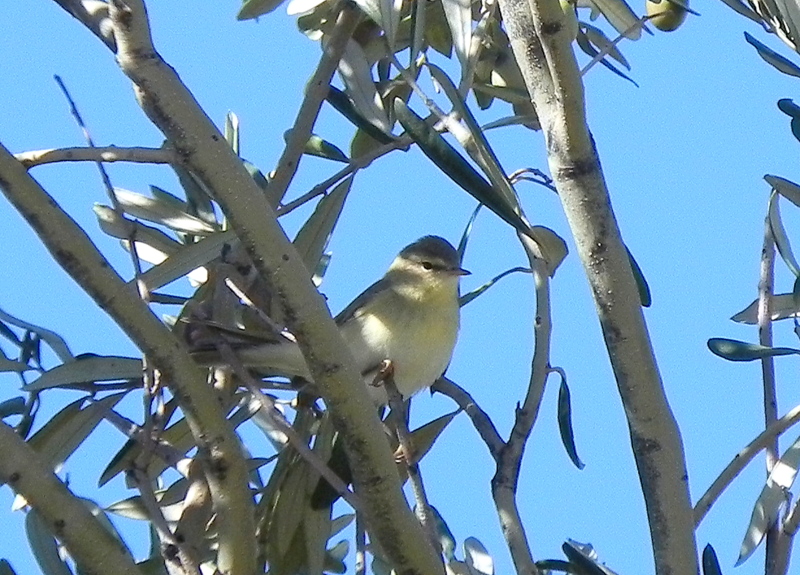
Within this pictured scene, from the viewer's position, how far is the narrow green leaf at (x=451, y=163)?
1.92 meters

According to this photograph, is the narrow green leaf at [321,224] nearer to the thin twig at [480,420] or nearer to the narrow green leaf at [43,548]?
the thin twig at [480,420]

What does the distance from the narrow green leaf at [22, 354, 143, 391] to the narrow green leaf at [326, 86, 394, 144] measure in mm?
632

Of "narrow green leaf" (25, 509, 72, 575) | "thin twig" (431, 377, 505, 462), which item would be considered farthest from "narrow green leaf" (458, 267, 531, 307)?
"narrow green leaf" (25, 509, 72, 575)

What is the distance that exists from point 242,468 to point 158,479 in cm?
106

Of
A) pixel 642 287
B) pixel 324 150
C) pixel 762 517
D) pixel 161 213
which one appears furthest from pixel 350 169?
pixel 762 517

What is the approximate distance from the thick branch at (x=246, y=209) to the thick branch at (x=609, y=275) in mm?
372

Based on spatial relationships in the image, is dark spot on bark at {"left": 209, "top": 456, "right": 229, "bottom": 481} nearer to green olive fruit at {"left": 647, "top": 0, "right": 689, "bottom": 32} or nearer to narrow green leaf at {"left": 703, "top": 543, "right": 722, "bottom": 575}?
narrow green leaf at {"left": 703, "top": 543, "right": 722, "bottom": 575}

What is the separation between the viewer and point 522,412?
229cm

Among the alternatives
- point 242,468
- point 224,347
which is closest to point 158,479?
point 224,347

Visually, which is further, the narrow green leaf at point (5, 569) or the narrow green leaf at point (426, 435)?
the narrow green leaf at point (426, 435)

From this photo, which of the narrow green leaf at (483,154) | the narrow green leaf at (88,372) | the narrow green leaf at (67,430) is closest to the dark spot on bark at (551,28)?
the narrow green leaf at (483,154)

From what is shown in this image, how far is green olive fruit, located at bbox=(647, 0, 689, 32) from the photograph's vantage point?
9.25 feet

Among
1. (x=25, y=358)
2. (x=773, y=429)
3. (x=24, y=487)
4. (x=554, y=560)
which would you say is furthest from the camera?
(x=25, y=358)

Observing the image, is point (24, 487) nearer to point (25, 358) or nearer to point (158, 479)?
point (25, 358)
